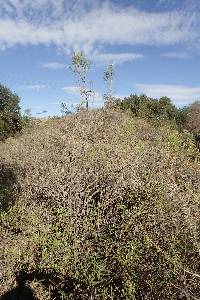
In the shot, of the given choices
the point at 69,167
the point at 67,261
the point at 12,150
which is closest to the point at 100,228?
the point at 67,261

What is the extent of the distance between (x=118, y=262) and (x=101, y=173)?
13.8 ft

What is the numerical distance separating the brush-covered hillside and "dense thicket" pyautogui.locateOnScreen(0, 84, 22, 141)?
52.2ft

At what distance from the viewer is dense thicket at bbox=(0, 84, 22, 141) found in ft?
101

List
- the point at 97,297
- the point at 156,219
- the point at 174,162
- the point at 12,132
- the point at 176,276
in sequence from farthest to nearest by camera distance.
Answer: the point at 12,132
the point at 174,162
the point at 156,219
the point at 97,297
the point at 176,276

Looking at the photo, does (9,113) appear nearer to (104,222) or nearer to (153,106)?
(153,106)

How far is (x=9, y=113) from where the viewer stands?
121ft

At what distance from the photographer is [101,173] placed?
36.3 feet

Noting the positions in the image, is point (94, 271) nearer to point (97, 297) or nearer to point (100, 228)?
point (97, 297)

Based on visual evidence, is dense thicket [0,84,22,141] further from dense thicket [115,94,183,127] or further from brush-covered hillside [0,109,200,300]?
brush-covered hillside [0,109,200,300]

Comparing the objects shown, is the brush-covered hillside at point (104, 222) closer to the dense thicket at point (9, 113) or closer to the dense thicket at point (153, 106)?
the dense thicket at point (153, 106)

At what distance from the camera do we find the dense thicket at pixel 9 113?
30677mm

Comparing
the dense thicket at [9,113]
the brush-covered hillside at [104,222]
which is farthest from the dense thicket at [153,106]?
the brush-covered hillside at [104,222]

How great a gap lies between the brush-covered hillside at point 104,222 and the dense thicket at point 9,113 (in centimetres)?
1592

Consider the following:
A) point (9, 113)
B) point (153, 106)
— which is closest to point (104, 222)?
point (153, 106)
